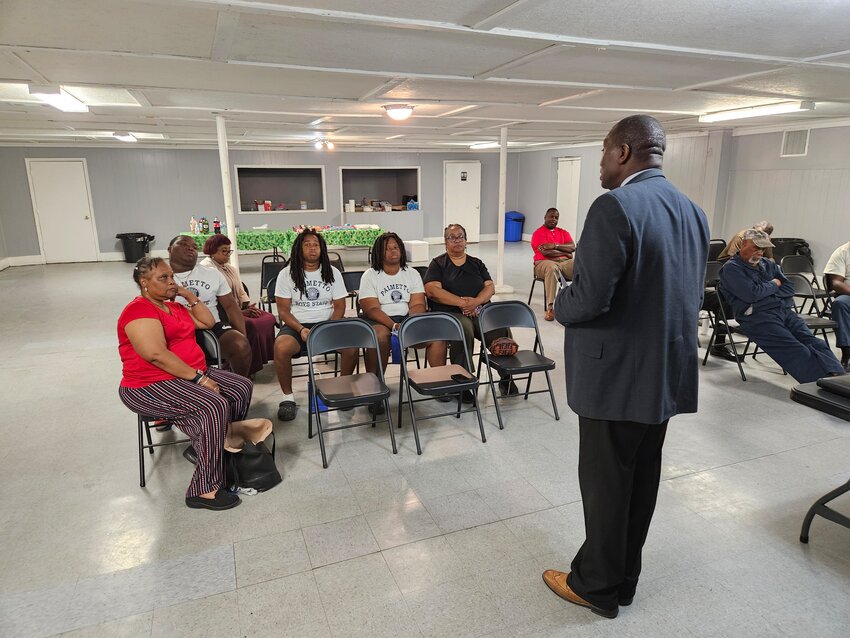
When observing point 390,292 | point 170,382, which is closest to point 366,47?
point 390,292

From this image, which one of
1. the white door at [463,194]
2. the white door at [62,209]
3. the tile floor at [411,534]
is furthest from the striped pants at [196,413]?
the white door at [463,194]

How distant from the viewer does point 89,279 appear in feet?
32.3

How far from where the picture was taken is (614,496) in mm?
1928

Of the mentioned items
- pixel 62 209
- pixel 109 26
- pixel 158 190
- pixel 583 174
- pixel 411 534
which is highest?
pixel 109 26

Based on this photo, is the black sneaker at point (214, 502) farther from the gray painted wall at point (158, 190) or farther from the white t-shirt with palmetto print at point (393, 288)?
the gray painted wall at point (158, 190)

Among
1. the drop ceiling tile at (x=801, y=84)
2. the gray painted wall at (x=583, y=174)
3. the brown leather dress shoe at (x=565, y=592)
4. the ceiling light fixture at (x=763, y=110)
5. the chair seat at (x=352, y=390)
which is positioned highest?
the ceiling light fixture at (x=763, y=110)

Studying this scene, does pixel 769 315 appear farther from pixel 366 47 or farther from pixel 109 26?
pixel 109 26

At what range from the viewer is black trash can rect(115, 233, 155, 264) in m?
11.8

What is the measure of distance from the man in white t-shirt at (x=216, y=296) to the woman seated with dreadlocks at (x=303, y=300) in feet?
0.92

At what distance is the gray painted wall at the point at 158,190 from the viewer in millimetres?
11312

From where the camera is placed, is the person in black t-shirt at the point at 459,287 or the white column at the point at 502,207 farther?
the white column at the point at 502,207

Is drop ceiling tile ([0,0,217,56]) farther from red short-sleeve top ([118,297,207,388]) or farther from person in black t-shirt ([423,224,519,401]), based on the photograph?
person in black t-shirt ([423,224,519,401])

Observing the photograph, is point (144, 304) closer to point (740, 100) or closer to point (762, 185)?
point (740, 100)

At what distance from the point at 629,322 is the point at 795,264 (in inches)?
233
